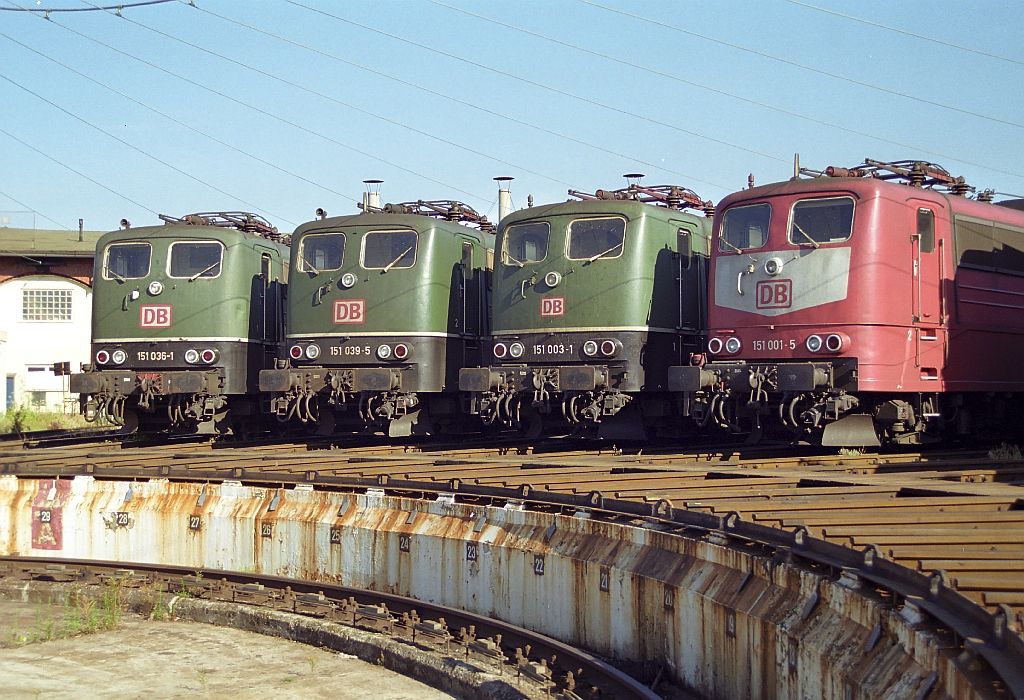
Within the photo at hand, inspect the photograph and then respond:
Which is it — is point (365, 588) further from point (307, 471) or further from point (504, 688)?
point (504, 688)

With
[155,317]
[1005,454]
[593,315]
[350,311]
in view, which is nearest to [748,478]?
[1005,454]

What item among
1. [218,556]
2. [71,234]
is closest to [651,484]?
[218,556]

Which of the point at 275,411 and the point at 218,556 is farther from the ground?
the point at 275,411

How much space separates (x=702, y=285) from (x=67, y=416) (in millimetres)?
19645

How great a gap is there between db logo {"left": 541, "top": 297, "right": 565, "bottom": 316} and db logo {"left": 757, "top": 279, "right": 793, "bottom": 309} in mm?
2847

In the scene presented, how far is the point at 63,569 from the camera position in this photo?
11.4 metres

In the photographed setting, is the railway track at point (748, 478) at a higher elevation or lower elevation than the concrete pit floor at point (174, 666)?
higher

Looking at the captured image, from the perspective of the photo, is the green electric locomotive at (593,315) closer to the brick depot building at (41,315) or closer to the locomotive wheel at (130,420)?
the locomotive wheel at (130,420)

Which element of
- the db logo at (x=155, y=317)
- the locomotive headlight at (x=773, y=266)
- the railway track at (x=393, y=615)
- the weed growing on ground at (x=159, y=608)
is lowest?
the weed growing on ground at (x=159, y=608)

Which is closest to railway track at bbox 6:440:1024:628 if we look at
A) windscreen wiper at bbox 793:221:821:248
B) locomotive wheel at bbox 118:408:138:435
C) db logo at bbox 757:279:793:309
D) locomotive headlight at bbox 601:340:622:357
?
locomotive wheel at bbox 118:408:138:435

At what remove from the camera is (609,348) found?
45.5 feet

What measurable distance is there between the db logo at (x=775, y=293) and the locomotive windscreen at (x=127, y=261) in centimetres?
960

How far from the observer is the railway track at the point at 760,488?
551 cm

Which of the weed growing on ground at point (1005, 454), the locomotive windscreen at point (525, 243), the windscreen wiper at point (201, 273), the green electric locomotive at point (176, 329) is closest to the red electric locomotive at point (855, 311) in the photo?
the weed growing on ground at point (1005, 454)
